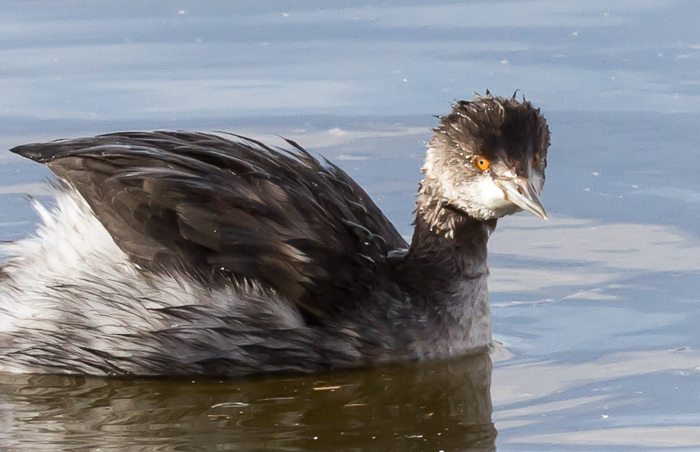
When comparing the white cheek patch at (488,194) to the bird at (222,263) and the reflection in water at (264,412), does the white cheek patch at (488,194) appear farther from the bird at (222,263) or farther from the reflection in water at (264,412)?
the reflection in water at (264,412)

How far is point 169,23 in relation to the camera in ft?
36.7

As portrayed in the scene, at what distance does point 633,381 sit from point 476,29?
186 inches

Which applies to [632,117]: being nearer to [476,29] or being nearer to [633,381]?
[476,29]

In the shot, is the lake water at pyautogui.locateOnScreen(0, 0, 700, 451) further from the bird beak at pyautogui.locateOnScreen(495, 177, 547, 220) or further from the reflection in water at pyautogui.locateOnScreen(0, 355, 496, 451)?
the bird beak at pyautogui.locateOnScreen(495, 177, 547, 220)

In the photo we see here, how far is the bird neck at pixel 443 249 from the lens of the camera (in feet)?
23.8

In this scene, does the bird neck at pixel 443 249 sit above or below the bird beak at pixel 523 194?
below

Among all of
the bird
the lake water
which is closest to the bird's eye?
the bird

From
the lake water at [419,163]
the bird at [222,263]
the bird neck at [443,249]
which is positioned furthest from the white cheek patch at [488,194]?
the lake water at [419,163]

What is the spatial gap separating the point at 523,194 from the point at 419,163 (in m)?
2.40

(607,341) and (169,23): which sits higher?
(169,23)

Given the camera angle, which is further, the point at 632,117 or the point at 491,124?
the point at 632,117

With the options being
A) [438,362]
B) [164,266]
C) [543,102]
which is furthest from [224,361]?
[543,102]

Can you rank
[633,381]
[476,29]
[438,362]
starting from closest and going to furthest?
[633,381] < [438,362] < [476,29]

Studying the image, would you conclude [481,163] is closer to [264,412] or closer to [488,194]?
[488,194]
